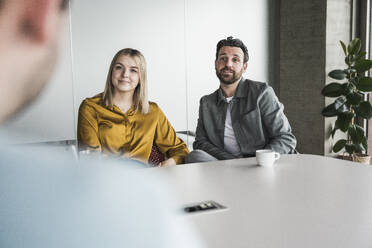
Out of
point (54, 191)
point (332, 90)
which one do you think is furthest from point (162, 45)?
point (54, 191)

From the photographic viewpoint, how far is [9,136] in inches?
11.8

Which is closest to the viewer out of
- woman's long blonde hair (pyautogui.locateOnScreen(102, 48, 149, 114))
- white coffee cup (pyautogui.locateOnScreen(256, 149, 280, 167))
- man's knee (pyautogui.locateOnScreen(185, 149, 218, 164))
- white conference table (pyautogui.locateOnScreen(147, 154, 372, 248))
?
white conference table (pyautogui.locateOnScreen(147, 154, 372, 248))

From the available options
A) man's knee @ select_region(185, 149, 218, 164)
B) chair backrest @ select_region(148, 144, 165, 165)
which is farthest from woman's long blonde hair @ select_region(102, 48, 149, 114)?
man's knee @ select_region(185, 149, 218, 164)

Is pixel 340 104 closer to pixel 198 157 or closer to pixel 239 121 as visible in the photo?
pixel 239 121

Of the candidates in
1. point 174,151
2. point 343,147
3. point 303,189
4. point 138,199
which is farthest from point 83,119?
point 343,147

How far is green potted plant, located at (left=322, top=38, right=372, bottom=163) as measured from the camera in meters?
3.75

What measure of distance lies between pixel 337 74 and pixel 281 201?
10.5 feet

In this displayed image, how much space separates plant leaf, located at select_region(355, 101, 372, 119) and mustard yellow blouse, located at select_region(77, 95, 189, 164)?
2.17 m

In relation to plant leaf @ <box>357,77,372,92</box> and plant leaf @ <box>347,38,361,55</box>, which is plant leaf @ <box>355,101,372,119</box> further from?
plant leaf @ <box>347,38,361,55</box>

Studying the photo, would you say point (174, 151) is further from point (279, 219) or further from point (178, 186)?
point (279, 219)

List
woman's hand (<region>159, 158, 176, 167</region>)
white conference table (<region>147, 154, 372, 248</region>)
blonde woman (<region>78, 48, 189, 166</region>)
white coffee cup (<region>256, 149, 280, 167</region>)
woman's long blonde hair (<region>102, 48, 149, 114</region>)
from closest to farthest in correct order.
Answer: white conference table (<region>147, 154, 372, 248</region>) → white coffee cup (<region>256, 149, 280, 167</region>) → woman's hand (<region>159, 158, 176, 167</region>) → blonde woman (<region>78, 48, 189, 166</region>) → woman's long blonde hair (<region>102, 48, 149, 114</region>)

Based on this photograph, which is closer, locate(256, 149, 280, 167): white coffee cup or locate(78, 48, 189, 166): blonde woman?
locate(256, 149, 280, 167): white coffee cup

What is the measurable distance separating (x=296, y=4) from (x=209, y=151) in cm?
263

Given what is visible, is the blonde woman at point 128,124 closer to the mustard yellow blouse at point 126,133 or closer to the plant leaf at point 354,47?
the mustard yellow blouse at point 126,133
